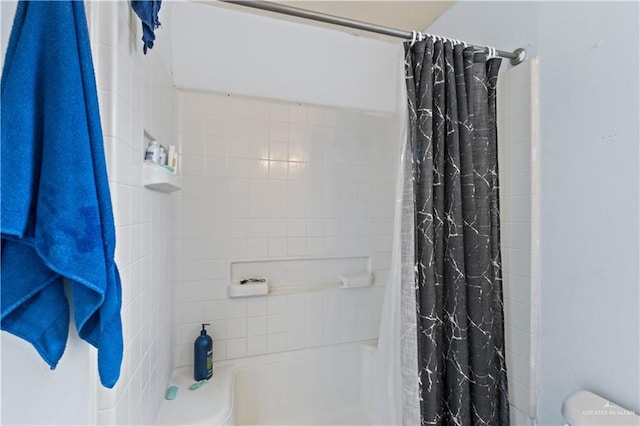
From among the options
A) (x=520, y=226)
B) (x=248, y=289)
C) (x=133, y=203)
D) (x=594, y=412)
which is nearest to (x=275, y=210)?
(x=248, y=289)

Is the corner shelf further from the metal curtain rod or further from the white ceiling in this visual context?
the white ceiling

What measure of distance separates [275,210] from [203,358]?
880 mm

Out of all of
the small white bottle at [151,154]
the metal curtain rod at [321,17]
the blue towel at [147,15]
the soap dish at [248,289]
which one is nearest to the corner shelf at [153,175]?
the small white bottle at [151,154]

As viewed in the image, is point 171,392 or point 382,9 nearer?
point 171,392

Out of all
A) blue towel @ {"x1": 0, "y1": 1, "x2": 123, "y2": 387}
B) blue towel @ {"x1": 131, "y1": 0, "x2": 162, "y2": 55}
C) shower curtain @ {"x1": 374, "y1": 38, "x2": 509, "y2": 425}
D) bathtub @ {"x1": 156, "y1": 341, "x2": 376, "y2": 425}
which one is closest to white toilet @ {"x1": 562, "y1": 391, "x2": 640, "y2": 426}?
shower curtain @ {"x1": 374, "y1": 38, "x2": 509, "y2": 425}

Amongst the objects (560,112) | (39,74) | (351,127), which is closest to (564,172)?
(560,112)

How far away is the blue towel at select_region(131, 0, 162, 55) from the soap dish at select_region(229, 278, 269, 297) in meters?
1.22

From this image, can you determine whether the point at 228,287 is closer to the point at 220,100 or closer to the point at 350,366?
the point at 350,366

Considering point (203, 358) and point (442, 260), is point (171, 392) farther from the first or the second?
point (442, 260)

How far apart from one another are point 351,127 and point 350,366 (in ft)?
5.09

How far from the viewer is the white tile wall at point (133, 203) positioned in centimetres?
74

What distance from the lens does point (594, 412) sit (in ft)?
2.81

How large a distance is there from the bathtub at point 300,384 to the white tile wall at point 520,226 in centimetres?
87

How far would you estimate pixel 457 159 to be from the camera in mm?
1083
